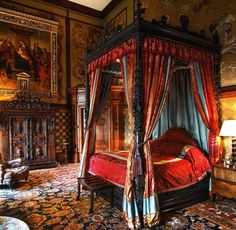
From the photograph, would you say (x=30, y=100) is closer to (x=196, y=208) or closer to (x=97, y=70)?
(x=97, y=70)

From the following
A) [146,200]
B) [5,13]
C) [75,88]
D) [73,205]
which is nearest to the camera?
[146,200]

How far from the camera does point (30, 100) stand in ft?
23.8

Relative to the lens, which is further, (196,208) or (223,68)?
(223,68)

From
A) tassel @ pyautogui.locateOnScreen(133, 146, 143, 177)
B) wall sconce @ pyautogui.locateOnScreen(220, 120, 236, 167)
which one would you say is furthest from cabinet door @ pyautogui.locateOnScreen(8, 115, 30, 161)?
wall sconce @ pyautogui.locateOnScreen(220, 120, 236, 167)

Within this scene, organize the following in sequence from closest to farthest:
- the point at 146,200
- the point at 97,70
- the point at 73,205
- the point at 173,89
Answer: the point at 146,200
the point at 73,205
the point at 97,70
the point at 173,89

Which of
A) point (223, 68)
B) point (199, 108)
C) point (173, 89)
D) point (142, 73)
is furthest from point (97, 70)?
point (223, 68)

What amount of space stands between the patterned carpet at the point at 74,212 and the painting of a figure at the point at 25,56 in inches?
155

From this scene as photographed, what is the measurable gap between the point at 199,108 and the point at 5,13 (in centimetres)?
690

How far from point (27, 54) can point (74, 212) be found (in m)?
5.97

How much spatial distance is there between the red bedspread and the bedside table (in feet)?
0.73

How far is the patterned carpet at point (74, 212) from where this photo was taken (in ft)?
10.9

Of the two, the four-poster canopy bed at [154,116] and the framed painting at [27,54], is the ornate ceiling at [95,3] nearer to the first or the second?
the framed painting at [27,54]

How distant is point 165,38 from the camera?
3750 mm

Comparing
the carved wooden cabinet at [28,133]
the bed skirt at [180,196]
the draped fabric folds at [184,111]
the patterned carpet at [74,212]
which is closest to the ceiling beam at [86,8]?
the carved wooden cabinet at [28,133]
